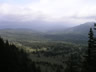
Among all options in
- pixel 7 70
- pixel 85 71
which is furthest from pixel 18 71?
pixel 85 71

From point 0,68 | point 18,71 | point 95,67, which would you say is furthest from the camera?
point 18,71

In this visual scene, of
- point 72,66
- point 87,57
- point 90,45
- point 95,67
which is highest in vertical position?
point 90,45

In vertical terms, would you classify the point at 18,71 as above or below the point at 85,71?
below

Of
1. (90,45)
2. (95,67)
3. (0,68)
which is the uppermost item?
(90,45)

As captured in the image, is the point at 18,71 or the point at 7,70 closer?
the point at 7,70

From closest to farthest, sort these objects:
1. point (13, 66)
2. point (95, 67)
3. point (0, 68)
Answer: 1. point (95, 67)
2. point (0, 68)
3. point (13, 66)

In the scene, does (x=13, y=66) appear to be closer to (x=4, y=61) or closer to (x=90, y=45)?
(x=4, y=61)

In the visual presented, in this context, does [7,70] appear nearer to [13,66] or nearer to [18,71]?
[13,66]

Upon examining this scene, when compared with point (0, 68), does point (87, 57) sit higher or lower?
higher

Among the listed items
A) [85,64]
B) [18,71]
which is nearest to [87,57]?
[85,64]
